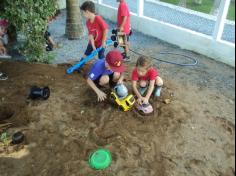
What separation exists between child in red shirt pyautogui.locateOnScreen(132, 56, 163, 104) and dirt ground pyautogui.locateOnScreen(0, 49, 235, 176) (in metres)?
0.24

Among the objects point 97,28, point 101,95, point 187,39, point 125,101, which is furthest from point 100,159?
point 187,39

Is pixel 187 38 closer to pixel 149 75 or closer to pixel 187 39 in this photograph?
pixel 187 39

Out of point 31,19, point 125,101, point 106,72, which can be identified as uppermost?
point 31,19

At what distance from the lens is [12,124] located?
373 cm

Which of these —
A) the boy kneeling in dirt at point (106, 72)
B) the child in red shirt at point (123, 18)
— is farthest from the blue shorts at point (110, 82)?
the child in red shirt at point (123, 18)

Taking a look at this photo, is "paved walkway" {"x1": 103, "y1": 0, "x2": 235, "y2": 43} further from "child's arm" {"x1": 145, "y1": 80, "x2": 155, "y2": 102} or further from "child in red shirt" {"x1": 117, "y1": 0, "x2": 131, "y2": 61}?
"child's arm" {"x1": 145, "y1": 80, "x2": 155, "y2": 102}

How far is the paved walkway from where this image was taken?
5.41m

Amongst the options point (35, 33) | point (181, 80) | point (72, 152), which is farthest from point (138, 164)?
point (35, 33)

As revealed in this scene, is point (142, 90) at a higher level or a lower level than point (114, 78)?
lower

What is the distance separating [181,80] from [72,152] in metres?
2.45

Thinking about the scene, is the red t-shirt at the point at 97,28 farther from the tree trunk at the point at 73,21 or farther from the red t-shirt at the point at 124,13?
the tree trunk at the point at 73,21

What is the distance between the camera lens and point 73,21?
652cm

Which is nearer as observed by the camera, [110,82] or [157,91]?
[157,91]

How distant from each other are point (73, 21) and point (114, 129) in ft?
11.9
